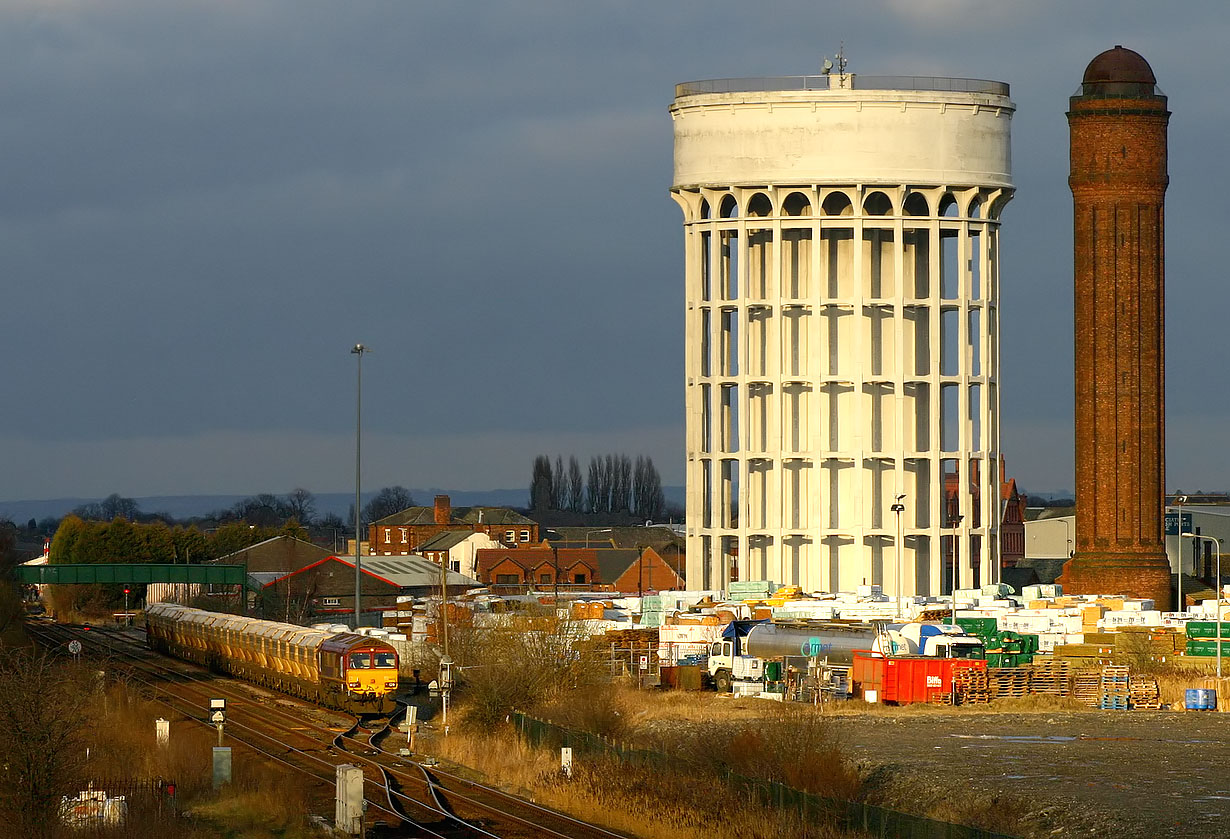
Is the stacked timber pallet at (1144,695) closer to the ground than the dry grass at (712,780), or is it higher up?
closer to the ground

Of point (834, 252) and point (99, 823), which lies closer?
point (99, 823)

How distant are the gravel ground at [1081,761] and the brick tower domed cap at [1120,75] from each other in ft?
123

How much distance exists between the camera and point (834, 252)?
91.0 meters

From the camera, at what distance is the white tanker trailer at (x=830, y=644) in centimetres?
6475

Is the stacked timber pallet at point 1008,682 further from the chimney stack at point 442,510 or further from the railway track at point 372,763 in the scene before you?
the chimney stack at point 442,510

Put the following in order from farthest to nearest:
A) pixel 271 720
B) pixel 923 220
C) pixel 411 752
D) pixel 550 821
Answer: pixel 923 220 < pixel 271 720 < pixel 411 752 < pixel 550 821

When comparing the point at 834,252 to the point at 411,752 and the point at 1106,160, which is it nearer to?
the point at 1106,160

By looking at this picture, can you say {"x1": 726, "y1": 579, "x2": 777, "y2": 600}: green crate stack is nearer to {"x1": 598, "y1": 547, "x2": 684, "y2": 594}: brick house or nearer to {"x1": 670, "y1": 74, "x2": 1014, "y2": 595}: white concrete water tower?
{"x1": 670, "y1": 74, "x2": 1014, "y2": 595}: white concrete water tower

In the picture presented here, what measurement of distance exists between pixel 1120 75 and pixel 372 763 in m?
56.1

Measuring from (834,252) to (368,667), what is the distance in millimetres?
37337

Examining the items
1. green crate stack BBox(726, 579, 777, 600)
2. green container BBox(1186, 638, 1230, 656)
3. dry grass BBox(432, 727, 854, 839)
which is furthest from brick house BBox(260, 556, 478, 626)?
dry grass BBox(432, 727, 854, 839)

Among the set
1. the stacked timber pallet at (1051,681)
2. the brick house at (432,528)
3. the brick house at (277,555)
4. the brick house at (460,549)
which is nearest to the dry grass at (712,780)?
the stacked timber pallet at (1051,681)

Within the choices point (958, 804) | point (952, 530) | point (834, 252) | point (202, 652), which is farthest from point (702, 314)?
point (958, 804)

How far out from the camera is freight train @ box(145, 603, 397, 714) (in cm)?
6021
